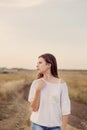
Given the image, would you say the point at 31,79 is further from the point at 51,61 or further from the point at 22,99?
the point at 51,61

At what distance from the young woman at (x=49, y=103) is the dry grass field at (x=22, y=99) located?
377 cm

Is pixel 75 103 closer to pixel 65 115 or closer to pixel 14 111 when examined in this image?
pixel 14 111

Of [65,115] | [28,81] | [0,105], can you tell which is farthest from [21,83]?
[65,115]

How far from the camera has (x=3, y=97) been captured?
6496 millimetres

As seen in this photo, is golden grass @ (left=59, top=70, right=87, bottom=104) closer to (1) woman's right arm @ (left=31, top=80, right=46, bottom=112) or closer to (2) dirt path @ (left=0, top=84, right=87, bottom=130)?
(2) dirt path @ (left=0, top=84, right=87, bottom=130)

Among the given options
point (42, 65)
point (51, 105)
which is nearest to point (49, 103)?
point (51, 105)

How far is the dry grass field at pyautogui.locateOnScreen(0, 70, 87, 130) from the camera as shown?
6.13 meters

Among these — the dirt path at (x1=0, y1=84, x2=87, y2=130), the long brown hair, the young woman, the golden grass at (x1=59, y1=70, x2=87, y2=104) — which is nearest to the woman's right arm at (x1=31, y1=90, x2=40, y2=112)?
the young woman

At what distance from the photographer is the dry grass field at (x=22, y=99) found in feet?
20.1

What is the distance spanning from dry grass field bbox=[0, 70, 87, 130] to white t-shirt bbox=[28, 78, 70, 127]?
3773 mm

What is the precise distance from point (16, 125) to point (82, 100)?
131cm

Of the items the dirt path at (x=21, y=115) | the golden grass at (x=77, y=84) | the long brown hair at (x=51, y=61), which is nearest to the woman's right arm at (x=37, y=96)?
the long brown hair at (x=51, y=61)

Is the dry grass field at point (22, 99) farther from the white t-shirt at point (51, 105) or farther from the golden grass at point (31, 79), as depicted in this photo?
the white t-shirt at point (51, 105)

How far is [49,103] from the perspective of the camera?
225 cm
